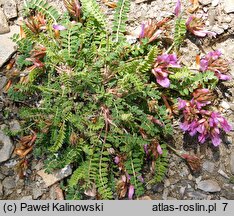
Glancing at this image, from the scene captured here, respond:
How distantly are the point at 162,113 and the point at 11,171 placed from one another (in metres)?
1.48

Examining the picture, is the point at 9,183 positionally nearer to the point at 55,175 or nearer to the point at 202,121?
→ the point at 55,175

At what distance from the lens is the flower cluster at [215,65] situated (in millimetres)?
3743

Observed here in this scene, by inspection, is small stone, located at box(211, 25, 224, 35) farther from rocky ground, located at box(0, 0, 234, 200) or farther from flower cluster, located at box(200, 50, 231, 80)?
flower cluster, located at box(200, 50, 231, 80)

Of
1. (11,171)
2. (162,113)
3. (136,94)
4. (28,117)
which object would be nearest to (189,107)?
(162,113)

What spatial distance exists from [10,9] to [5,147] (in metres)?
1.28

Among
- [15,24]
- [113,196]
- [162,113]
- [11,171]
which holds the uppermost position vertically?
[15,24]

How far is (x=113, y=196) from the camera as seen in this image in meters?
3.86

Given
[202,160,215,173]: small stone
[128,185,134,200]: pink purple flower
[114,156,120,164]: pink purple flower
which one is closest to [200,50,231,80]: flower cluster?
[202,160,215,173]: small stone

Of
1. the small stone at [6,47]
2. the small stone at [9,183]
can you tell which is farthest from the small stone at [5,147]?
the small stone at [6,47]

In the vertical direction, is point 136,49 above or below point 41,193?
above

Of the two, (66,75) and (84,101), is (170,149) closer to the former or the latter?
(84,101)

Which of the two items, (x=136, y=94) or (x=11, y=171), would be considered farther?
(x=11, y=171)

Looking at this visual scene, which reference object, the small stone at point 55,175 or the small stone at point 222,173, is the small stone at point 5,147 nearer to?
the small stone at point 55,175

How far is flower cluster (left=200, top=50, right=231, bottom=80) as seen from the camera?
3743 mm
